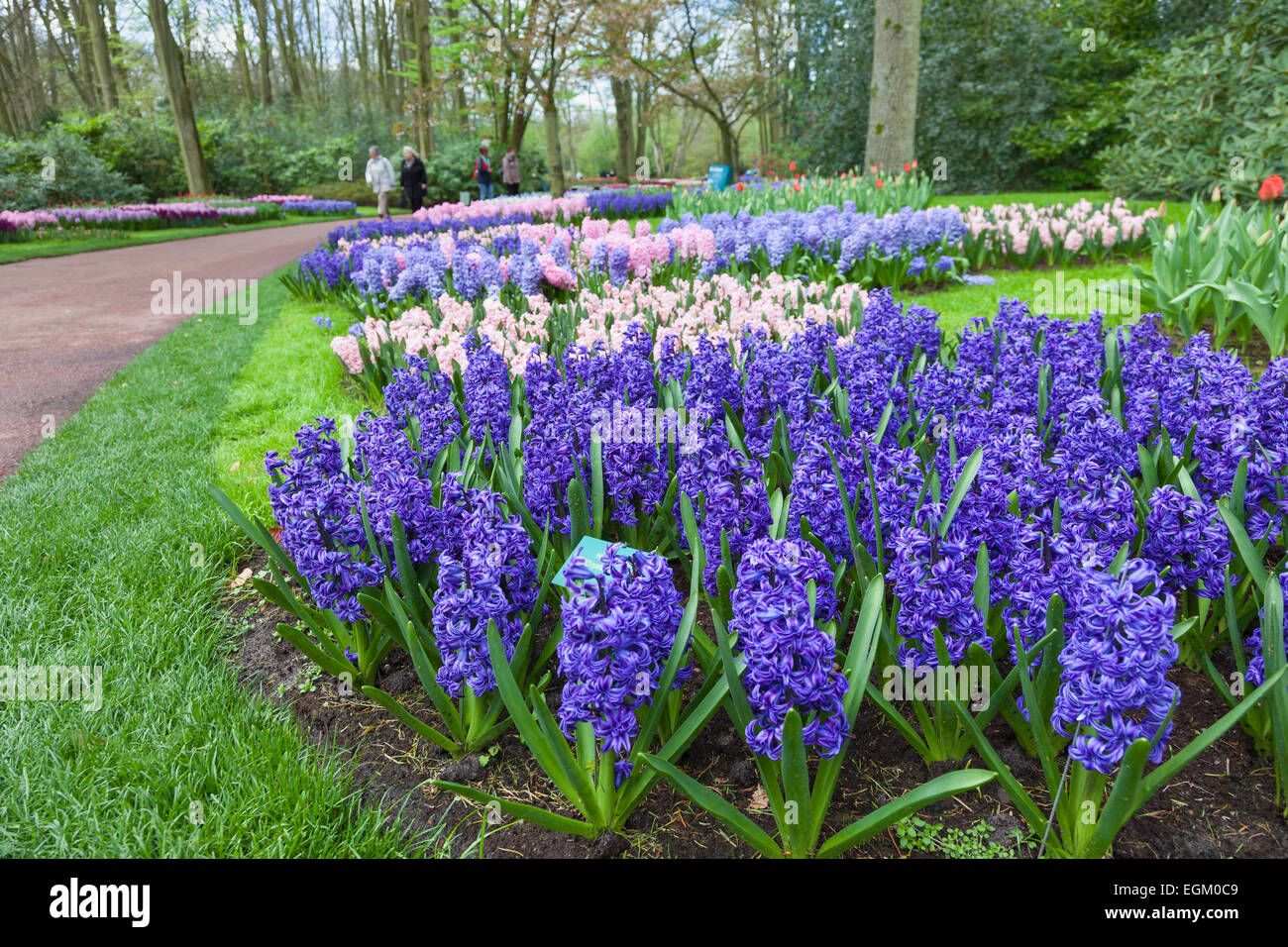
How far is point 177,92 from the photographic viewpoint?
1973 centimetres

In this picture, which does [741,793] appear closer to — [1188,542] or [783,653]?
[783,653]

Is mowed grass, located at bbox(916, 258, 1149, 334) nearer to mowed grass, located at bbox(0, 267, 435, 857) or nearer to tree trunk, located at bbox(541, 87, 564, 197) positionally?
mowed grass, located at bbox(0, 267, 435, 857)

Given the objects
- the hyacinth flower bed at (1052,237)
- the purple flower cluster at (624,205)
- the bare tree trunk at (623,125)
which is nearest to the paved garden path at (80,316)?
the purple flower cluster at (624,205)

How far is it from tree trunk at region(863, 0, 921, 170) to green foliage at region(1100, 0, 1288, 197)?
3.22m

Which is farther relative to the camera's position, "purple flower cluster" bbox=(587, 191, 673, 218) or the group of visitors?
the group of visitors

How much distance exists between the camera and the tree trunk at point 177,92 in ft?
62.2

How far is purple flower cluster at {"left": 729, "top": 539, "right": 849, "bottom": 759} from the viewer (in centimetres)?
136

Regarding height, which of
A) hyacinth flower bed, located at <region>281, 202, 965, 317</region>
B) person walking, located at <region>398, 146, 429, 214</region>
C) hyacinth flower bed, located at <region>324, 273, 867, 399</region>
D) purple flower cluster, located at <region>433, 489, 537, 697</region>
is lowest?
purple flower cluster, located at <region>433, 489, 537, 697</region>

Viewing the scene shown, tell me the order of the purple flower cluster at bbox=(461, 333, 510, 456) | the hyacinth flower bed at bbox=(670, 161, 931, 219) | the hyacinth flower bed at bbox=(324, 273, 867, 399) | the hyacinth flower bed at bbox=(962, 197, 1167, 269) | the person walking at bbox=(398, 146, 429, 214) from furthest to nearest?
the person walking at bbox=(398, 146, 429, 214) → the hyacinth flower bed at bbox=(670, 161, 931, 219) → the hyacinth flower bed at bbox=(962, 197, 1167, 269) → the hyacinth flower bed at bbox=(324, 273, 867, 399) → the purple flower cluster at bbox=(461, 333, 510, 456)

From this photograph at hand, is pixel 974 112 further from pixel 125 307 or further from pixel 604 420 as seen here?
pixel 604 420

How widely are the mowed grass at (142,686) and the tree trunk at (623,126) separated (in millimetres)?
25949
